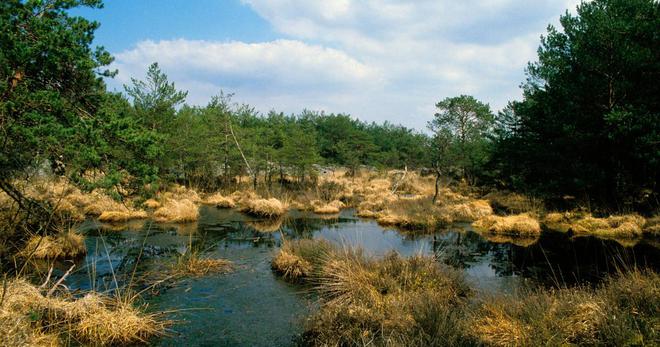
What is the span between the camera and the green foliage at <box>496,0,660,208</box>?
16.4 metres

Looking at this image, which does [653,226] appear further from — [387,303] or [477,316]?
[387,303]

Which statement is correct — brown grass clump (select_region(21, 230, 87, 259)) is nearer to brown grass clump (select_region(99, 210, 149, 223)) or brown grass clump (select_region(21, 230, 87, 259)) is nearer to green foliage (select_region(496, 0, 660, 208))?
brown grass clump (select_region(99, 210, 149, 223))

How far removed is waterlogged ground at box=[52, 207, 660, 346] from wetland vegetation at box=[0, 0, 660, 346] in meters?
0.08

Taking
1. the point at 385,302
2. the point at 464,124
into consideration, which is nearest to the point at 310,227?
the point at 385,302

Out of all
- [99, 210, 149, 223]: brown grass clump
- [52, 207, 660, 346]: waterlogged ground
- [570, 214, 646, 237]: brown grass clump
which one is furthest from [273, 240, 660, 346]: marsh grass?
[99, 210, 149, 223]: brown grass clump

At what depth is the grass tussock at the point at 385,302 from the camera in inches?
223

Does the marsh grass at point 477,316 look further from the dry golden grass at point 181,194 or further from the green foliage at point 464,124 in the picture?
the green foliage at point 464,124

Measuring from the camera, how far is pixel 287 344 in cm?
646

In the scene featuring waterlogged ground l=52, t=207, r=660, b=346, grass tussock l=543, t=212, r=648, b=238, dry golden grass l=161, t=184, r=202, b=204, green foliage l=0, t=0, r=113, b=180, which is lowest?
waterlogged ground l=52, t=207, r=660, b=346

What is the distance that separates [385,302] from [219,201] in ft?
66.8

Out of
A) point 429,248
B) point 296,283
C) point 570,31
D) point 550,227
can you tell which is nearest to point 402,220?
point 429,248

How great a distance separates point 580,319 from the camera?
5.53 meters

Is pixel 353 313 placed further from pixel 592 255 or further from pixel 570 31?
pixel 570 31

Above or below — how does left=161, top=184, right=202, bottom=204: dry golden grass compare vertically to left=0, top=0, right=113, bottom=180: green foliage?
below
